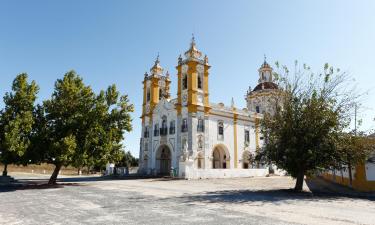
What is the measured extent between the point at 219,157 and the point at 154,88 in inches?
535

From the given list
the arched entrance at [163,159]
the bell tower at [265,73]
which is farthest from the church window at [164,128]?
the bell tower at [265,73]

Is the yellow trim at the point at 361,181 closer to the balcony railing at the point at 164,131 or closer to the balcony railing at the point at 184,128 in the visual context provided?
the balcony railing at the point at 184,128

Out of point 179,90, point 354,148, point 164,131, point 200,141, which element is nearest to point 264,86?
point 179,90

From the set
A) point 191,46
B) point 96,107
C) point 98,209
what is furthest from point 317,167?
point 191,46

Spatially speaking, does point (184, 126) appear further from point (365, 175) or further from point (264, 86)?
point (264, 86)

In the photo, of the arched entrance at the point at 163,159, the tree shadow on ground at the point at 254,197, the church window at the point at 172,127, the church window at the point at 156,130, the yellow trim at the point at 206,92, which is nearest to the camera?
the tree shadow on ground at the point at 254,197

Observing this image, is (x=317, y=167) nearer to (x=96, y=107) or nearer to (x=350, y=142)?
(x=350, y=142)

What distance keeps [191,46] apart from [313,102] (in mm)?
24247

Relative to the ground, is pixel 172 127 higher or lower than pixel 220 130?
higher

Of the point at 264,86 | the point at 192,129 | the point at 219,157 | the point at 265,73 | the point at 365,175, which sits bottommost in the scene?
the point at 365,175

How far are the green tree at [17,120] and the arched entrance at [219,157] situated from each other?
24960 millimetres

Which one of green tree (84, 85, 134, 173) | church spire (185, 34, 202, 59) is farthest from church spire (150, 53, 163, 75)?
green tree (84, 85, 134, 173)

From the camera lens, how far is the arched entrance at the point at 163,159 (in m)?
41.4

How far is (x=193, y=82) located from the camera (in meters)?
37.6
